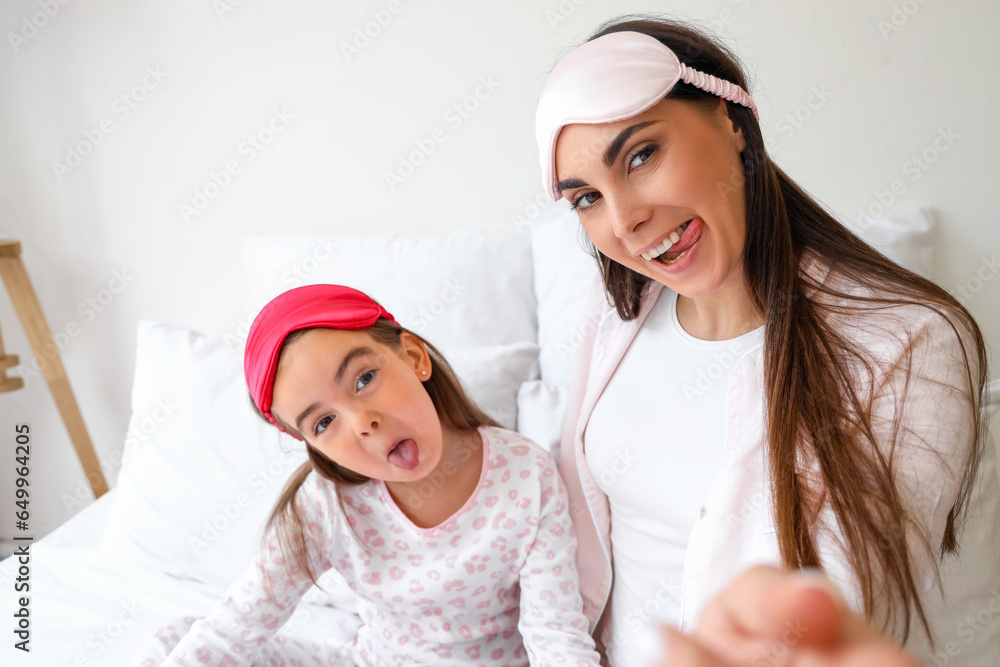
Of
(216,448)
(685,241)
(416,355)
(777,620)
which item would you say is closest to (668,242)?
(685,241)

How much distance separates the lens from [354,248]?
1.68 m

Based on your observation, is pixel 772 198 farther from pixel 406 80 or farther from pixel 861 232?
pixel 406 80

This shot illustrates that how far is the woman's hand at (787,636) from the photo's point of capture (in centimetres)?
25

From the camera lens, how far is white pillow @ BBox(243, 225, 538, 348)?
5.14ft

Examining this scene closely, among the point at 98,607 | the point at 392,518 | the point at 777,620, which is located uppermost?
the point at 777,620

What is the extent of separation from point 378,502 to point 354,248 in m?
0.75

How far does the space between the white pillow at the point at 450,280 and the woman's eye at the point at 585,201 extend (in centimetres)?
66

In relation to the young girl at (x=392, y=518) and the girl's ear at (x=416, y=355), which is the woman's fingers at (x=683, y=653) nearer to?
the young girl at (x=392, y=518)

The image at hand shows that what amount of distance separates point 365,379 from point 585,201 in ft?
1.31

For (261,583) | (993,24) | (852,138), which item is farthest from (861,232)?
(261,583)

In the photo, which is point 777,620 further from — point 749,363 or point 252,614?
point 252,614

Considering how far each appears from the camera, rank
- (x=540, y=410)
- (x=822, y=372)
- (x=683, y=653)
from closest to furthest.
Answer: (x=683, y=653), (x=822, y=372), (x=540, y=410)

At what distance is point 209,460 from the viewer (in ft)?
4.71

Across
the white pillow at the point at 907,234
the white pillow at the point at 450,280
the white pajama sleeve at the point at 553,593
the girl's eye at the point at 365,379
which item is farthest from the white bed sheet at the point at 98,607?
the white pillow at the point at 907,234
